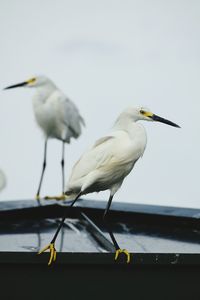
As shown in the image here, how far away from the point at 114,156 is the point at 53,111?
2856 mm

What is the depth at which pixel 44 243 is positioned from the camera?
2.48m

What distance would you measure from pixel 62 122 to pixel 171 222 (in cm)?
200

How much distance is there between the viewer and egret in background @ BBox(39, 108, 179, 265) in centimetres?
199

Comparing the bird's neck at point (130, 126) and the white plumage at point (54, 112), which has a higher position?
the bird's neck at point (130, 126)

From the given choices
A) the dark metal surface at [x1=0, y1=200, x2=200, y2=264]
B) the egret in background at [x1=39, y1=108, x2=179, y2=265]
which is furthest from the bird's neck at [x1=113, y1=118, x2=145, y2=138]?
the dark metal surface at [x1=0, y1=200, x2=200, y2=264]

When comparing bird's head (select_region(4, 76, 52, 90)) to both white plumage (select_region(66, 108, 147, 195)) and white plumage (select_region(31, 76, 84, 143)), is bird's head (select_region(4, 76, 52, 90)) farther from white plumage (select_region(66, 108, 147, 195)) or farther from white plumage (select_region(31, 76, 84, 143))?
white plumage (select_region(66, 108, 147, 195))

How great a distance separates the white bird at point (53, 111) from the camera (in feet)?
15.6

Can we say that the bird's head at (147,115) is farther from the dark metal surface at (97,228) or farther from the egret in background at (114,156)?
the dark metal surface at (97,228)

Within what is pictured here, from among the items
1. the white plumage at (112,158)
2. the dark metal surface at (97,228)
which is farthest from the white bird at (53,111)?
the white plumage at (112,158)

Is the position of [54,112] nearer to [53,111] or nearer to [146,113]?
[53,111]

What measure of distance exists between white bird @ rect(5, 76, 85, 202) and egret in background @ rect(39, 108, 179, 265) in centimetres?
269

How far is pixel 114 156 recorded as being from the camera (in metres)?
1.99

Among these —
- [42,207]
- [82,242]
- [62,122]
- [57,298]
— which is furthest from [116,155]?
[62,122]

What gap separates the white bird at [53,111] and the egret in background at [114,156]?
269cm
